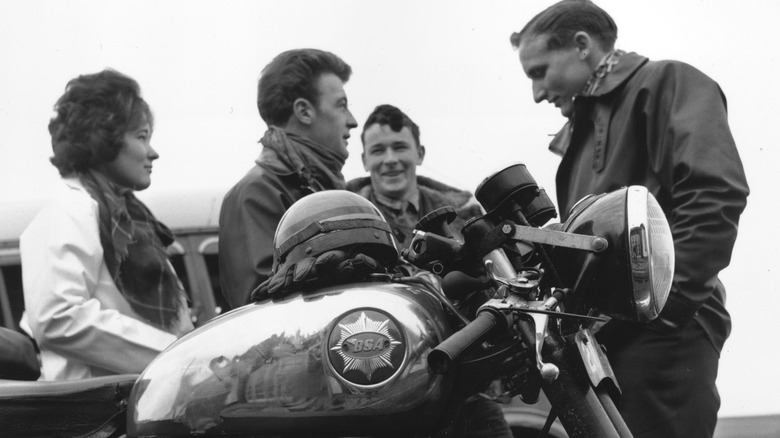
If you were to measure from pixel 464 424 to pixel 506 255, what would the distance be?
32 cm

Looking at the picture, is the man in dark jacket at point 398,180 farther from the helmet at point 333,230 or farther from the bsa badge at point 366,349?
the bsa badge at point 366,349

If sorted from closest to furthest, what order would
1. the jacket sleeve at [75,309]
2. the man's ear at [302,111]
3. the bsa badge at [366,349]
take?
the bsa badge at [366,349]
the jacket sleeve at [75,309]
the man's ear at [302,111]

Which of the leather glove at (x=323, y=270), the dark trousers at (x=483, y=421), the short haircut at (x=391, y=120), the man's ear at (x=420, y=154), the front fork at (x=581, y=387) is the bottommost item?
the man's ear at (x=420, y=154)

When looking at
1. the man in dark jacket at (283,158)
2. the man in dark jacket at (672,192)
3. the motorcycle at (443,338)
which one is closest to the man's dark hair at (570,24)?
the man in dark jacket at (672,192)

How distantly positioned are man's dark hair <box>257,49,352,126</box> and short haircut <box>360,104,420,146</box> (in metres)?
0.70

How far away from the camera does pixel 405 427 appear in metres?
1.64

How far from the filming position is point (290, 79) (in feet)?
11.7

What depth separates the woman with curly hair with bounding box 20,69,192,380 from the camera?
2939 millimetres

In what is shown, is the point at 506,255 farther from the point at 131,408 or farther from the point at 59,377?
the point at 59,377

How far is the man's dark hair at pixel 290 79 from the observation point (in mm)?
3545

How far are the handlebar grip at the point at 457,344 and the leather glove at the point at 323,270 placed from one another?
0.26 m

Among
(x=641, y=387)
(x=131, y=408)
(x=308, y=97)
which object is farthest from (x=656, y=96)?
(x=131, y=408)

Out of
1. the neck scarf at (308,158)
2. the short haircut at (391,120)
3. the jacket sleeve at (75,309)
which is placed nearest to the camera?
the jacket sleeve at (75,309)

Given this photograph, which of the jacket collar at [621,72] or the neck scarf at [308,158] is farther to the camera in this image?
the neck scarf at [308,158]
